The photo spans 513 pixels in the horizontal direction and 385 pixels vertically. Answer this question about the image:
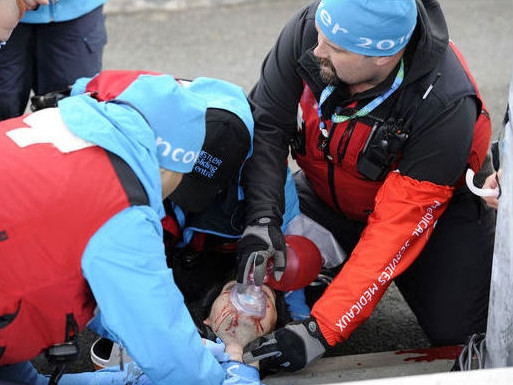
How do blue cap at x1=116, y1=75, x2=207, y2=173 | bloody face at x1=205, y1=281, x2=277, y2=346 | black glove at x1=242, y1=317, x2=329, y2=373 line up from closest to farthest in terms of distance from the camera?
1. blue cap at x1=116, y1=75, x2=207, y2=173
2. black glove at x1=242, y1=317, x2=329, y2=373
3. bloody face at x1=205, y1=281, x2=277, y2=346

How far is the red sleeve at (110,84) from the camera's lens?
→ 10.3 ft

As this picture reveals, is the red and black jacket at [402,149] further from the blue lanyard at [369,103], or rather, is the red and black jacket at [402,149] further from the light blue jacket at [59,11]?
the light blue jacket at [59,11]

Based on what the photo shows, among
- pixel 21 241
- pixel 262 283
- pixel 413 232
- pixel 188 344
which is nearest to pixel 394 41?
pixel 413 232

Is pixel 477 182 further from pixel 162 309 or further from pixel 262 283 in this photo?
pixel 162 309

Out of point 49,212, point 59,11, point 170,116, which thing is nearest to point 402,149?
point 170,116

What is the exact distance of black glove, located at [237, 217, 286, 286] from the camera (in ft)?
11.1

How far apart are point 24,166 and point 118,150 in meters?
0.24

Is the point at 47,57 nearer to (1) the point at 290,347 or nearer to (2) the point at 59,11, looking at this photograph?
(2) the point at 59,11

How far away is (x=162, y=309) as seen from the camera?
2330 millimetres

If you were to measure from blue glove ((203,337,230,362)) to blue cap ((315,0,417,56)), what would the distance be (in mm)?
1162

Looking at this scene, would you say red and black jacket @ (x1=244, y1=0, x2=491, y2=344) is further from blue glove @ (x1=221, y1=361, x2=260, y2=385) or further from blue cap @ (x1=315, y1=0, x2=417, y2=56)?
blue glove @ (x1=221, y1=361, x2=260, y2=385)

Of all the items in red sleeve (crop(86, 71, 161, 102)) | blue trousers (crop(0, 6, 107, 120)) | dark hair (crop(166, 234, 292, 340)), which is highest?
red sleeve (crop(86, 71, 161, 102))

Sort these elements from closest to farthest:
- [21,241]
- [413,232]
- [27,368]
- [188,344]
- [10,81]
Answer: [21,241], [188,344], [27,368], [413,232], [10,81]

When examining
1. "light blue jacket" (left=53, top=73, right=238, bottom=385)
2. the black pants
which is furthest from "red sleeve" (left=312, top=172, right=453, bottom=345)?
"light blue jacket" (left=53, top=73, right=238, bottom=385)
